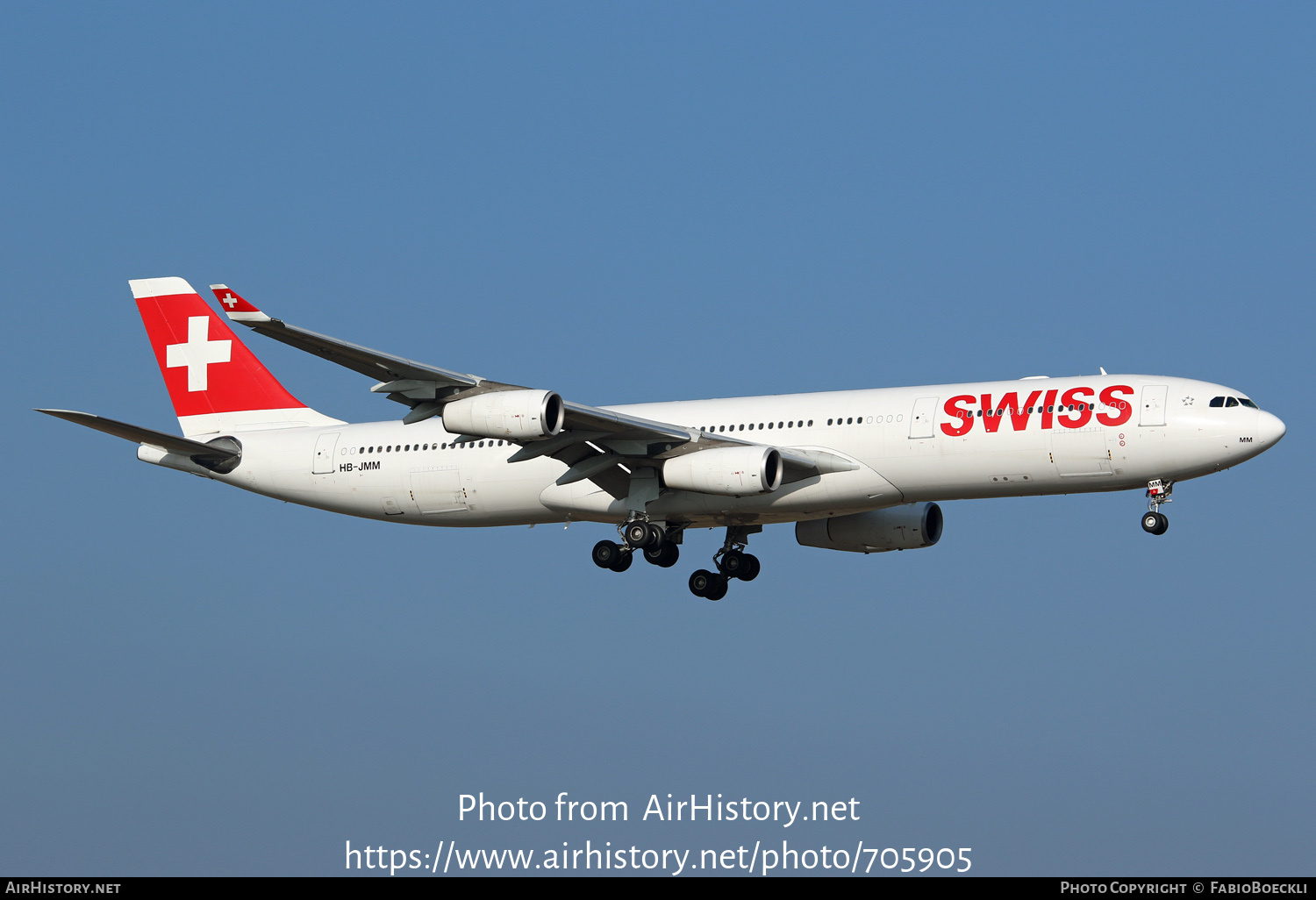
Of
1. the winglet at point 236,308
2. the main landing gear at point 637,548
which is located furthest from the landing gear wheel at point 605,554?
the winglet at point 236,308

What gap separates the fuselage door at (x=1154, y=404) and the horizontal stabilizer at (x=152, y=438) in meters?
25.8

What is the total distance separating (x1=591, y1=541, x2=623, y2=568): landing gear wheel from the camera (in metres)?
47.0

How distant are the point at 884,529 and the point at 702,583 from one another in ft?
18.1

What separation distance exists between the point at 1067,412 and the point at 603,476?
1232cm

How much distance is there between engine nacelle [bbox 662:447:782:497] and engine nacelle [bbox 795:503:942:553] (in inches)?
232

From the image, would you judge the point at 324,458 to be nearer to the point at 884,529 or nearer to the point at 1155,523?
the point at 884,529

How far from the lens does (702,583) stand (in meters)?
49.9

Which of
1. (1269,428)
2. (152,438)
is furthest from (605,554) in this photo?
(1269,428)

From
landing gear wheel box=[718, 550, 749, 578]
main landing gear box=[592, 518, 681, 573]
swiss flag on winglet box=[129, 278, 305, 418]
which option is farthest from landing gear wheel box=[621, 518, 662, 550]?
swiss flag on winglet box=[129, 278, 305, 418]

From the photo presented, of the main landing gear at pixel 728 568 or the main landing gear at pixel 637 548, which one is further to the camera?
the main landing gear at pixel 728 568

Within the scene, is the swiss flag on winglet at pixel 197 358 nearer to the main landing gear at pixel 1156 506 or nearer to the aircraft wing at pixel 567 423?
the aircraft wing at pixel 567 423

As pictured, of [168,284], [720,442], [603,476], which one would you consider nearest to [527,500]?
[603,476]

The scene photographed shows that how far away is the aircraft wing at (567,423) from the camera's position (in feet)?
127

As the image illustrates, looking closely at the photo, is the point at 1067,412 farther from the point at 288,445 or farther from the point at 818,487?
the point at 288,445
